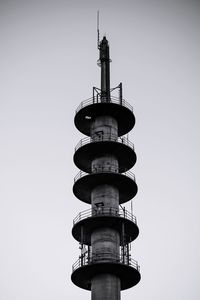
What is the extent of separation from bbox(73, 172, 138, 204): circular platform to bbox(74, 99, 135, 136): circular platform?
27.2ft

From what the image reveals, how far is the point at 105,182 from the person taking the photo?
6131 cm

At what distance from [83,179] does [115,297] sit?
519 inches

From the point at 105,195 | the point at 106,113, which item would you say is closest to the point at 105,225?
the point at 105,195

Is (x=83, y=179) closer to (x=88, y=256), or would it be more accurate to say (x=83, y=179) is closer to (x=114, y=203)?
(x=114, y=203)

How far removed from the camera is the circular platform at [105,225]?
57.9 meters

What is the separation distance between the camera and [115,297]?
54719 millimetres

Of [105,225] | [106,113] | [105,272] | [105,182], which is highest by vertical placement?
[106,113]

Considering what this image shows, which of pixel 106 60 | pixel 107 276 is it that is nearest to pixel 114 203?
pixel 107 276

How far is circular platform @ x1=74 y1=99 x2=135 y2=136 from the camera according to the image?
65.2m

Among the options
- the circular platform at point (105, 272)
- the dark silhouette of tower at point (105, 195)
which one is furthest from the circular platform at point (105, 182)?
the circular platform at point (105, 272)

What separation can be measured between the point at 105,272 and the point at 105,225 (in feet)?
16.8

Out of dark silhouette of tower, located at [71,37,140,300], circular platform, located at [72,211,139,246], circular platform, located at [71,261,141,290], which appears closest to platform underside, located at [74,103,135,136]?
dark silhouette of tower, located at [71,37,140,300]

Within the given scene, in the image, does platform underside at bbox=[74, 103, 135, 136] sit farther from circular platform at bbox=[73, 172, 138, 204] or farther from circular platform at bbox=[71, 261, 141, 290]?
circular platform at bbox=[71, 261, 141, 290]

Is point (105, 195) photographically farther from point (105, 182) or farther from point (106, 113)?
point (106, 113)
